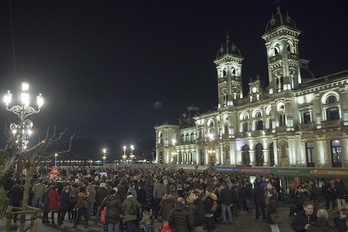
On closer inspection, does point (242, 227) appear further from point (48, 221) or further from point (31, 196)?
point (31, 196)

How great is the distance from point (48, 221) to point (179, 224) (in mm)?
8694

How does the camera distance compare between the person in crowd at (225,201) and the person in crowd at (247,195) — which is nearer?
the person in crowd at (225,201)

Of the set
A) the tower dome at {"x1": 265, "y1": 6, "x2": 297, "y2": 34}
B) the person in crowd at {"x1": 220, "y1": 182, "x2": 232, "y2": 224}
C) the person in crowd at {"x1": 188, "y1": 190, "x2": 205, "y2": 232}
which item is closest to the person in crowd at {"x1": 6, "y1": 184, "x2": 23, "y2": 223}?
the person in crowd at {"x1": 188, "y1": 190, "x2": 205, "y2": 232}

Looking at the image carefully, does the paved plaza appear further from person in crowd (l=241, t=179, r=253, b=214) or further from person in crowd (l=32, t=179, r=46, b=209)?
person in crowd (l=32, t=179, r=46, b=209)

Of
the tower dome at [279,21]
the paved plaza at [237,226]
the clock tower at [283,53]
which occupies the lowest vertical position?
the paved plaza at [237,226]

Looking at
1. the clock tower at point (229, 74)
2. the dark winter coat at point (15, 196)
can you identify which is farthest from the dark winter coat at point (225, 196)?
the clock tower at point (229, 74)

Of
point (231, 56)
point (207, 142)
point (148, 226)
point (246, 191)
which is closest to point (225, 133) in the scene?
point (207, 142)

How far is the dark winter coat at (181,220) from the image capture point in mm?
7184

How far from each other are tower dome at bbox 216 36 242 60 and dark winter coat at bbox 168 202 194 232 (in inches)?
2081

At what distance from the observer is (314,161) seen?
128ft

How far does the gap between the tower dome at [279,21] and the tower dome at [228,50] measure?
11197mm

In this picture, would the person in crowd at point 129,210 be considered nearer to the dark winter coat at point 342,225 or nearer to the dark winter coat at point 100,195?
the dark winter coat at point 100,195

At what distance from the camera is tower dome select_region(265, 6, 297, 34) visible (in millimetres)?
45188

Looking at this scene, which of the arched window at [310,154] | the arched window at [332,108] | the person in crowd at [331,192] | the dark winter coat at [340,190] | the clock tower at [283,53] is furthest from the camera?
the clock tower at [283,53]
